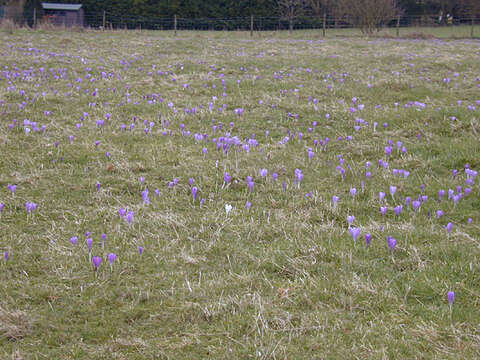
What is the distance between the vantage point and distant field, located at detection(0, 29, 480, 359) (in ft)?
9.66

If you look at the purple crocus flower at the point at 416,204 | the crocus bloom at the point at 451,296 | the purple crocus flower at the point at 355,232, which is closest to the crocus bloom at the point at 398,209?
the purple crocus flower at the point at 416,204

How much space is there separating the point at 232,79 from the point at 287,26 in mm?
38397

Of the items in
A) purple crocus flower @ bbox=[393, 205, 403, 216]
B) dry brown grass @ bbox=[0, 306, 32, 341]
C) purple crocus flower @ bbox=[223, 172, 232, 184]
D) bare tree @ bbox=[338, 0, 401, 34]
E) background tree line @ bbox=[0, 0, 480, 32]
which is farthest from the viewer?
background tree line @ bbox=[0, 0, 480, 32]

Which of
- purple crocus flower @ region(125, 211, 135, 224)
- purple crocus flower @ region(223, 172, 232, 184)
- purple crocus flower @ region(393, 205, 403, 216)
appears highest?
purple crocus flower @ region(223, 172, 232, 184)

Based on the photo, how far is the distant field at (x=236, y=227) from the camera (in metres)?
2.95

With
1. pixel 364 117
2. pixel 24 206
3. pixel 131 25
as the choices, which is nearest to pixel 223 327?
pixel 24 206

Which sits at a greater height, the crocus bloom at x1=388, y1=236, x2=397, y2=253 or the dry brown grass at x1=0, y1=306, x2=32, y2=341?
the crocus bloom at x1=388, y1=236, x2=397, y2=253

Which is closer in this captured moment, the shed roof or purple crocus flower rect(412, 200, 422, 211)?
purple crocus flower rect(412, 200, 422, 211)

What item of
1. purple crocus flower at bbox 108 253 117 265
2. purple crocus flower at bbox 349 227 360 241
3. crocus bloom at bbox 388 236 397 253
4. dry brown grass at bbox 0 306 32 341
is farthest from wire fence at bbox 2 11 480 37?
dry brown grass at bbox 0 306 32 341

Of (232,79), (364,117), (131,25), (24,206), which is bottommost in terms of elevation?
(24,206)

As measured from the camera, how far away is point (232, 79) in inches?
465

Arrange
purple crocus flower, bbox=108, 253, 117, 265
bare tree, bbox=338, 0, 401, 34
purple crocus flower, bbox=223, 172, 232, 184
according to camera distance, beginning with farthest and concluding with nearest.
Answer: bare tree, bbox=338, 0, 401, 34 < purple crocus flower, bbox=223, 172, 232, 184 < purple crocus flower, bbox=108, 253, 117, 265

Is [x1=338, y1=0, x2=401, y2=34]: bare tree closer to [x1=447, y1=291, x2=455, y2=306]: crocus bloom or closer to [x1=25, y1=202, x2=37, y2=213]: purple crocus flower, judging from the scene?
[x1=25, y1=202, x2=37, y2=213]: purple crocus flower

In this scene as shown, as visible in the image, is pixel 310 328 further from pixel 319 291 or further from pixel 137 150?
pixel 137 150
